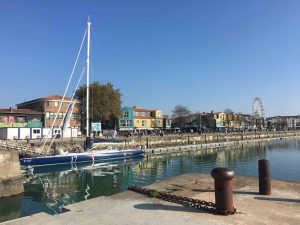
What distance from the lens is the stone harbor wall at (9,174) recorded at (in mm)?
18312

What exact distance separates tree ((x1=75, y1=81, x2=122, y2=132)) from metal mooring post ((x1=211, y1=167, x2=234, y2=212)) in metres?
65.9

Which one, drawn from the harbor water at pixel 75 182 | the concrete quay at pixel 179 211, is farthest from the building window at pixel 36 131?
the concrete quay at pixel 179 211

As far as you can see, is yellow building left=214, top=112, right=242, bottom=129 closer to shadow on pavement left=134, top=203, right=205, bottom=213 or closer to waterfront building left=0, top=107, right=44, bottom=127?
waterfront building left=0, top=107, right=44, bottom=127

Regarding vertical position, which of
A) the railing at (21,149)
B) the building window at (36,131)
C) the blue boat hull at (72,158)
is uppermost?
the building window at (36,131)

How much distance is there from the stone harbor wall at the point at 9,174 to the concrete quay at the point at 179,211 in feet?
38.5

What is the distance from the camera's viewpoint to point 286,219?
6.96 metres

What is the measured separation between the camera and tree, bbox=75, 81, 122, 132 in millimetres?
74000

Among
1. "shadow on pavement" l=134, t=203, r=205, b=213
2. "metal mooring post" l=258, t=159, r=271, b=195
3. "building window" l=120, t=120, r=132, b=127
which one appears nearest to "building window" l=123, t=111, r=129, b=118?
"building window" l=120, t=120, r=132, b=127

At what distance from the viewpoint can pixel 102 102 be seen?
245 ft

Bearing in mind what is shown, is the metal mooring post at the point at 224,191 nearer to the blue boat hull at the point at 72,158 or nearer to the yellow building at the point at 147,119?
the blue boat hull at the point at 72,158

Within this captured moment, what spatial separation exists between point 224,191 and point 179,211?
4.24 ft

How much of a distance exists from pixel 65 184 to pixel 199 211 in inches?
794

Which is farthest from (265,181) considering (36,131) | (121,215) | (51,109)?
(51,109)

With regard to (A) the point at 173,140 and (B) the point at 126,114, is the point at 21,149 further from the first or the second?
(B) the point at 126,114
